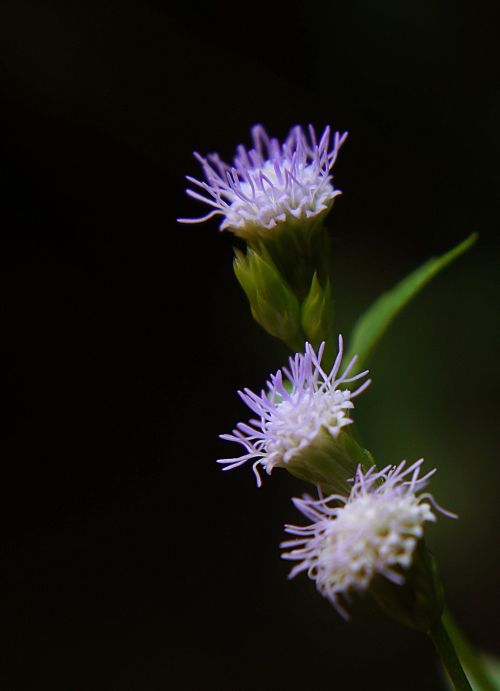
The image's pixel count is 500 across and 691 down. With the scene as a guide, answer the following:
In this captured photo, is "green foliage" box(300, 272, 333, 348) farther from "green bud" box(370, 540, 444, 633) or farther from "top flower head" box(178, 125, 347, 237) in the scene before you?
"green bud" box(370, 540, 444, 633)

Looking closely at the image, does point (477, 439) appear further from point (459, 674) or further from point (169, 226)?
point (459, 674)

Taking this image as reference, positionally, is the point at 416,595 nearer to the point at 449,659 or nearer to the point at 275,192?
the point at 449,659

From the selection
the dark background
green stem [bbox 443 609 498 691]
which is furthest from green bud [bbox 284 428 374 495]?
the dark background

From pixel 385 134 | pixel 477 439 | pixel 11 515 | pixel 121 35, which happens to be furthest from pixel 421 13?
pixel 11 515

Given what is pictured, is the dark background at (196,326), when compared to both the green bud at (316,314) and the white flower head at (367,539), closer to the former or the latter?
the green bud at (316,314)

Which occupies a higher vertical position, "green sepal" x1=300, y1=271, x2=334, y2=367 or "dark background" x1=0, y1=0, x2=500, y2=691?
"dark background" x1=0, y1=0, x2=500, y2=691

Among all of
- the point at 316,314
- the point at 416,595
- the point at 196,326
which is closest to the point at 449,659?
the point at 416,595
